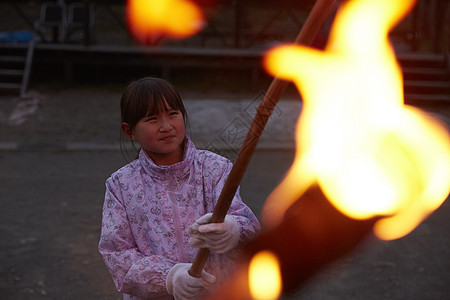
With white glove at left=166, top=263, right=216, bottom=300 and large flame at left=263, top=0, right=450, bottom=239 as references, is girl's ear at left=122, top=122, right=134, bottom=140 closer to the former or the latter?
white glove at left=166, top=263, right=216, bottom=300

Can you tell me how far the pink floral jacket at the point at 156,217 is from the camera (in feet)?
5.27

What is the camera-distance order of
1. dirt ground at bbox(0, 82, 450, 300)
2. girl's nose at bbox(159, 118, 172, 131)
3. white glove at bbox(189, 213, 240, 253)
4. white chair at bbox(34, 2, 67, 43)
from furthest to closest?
white chair at bbox(34, 2, 67, 43) < dirt ground at bbox(0, 82, 450, 300) < girl's nose at bbox(159, 118, 172, 131) < white glove at bbox(189, 213, 240, 253)

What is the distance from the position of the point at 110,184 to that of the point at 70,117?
23.0 feet

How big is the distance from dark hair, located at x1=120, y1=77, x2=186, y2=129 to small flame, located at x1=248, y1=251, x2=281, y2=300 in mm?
1229

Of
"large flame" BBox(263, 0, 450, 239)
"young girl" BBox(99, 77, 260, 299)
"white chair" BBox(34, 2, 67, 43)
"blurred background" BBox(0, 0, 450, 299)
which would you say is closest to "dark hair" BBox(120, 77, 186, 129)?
"young girl" BBox(99, 77, 260, 299)

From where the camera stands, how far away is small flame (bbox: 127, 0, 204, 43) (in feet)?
38.8

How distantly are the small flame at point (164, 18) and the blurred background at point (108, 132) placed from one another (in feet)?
0.80

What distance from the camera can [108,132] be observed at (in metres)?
7.75

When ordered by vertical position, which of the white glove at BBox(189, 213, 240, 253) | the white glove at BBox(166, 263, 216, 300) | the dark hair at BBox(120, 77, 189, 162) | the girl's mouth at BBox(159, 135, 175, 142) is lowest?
the white glove at BBox(166, 263, 216, 300)

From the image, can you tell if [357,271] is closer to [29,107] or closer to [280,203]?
[280,203]

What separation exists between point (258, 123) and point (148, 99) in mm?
551

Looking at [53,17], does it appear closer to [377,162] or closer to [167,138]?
[377,162]

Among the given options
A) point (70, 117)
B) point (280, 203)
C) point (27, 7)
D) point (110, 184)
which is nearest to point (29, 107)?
point (70, 117)

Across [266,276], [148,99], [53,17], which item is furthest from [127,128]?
[53,17]
